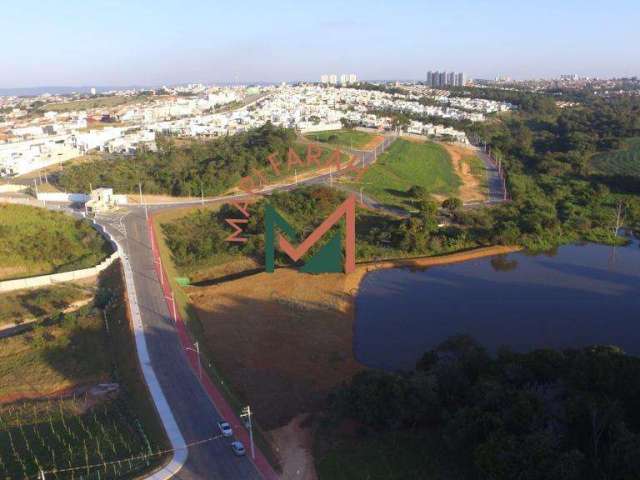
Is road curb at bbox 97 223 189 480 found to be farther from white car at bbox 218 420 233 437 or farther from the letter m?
the letter m

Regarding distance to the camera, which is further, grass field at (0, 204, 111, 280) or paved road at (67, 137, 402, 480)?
grass field at (0, 204, 111, 280)

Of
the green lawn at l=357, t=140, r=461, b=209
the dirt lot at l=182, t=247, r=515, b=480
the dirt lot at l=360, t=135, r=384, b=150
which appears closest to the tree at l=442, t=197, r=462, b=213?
the green lawn at l=357, t=140, r=461, b=209

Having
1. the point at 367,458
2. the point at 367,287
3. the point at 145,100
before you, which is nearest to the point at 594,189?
the point at 367,287

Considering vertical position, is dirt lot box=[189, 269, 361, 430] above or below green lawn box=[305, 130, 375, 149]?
below

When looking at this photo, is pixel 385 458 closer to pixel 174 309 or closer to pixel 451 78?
pixel 174 309

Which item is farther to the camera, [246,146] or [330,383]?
[246,146]

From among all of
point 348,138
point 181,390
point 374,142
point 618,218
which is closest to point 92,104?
point 348,138

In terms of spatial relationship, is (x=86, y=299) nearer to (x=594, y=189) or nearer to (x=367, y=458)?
(x=367, y=458)

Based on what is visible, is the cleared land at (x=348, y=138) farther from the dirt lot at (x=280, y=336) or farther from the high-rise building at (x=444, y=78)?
the high-rise building at (x=444, y=78)
